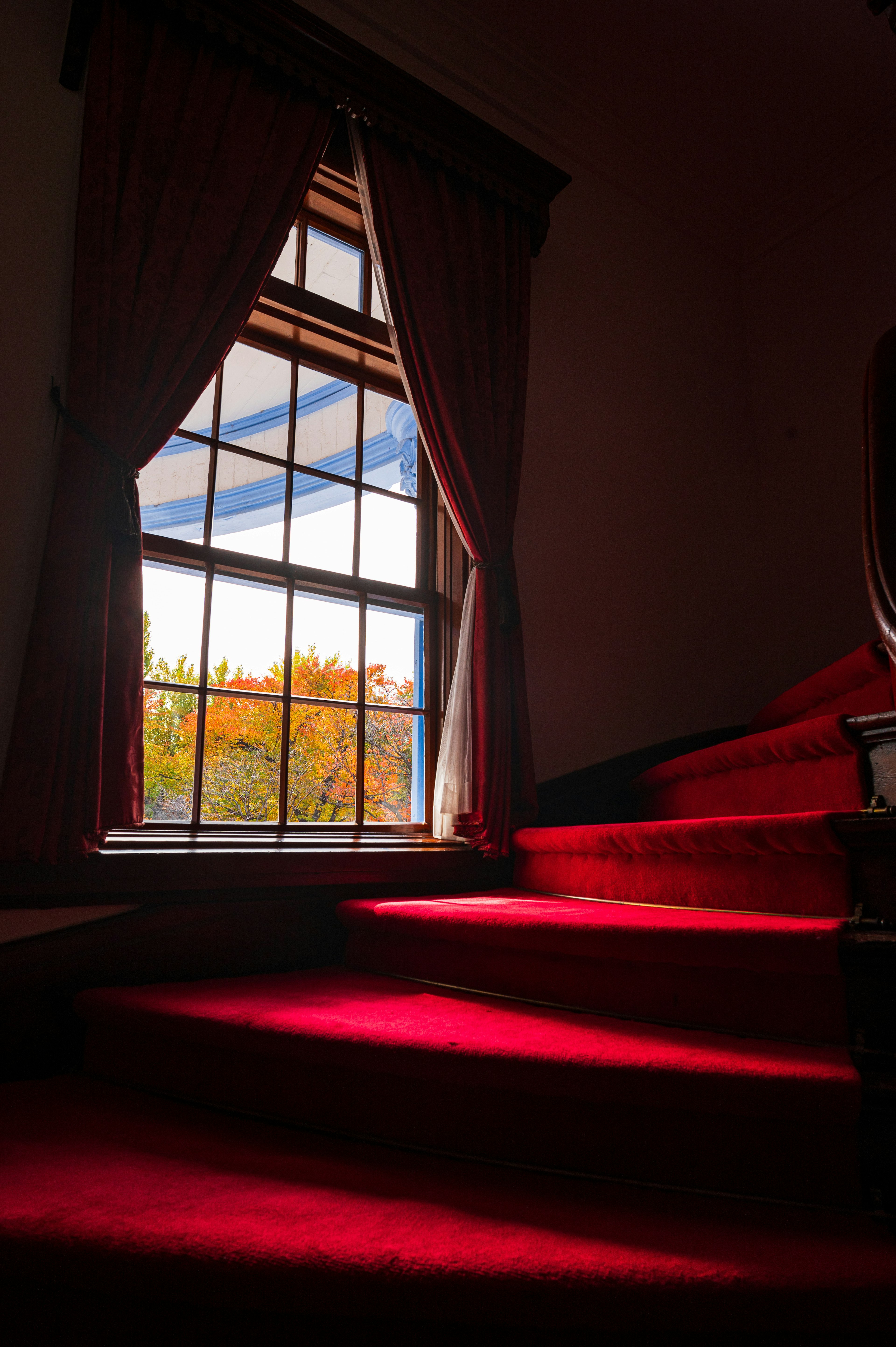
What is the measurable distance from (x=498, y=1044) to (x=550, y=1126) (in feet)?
0.42

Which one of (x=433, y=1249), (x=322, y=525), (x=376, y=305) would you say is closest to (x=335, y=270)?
(x=376, y=305)

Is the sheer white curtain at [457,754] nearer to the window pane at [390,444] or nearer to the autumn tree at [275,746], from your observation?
the autumn tree at [275,746]

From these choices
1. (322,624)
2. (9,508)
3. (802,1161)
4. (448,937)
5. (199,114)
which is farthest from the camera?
(322,624)

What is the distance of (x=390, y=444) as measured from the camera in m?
2.86

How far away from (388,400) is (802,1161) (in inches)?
104

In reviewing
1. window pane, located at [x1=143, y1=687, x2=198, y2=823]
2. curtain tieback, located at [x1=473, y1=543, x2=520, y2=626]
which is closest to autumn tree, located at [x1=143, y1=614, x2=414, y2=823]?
window pane, located at [x1=143, y1=687, x2=198, y2=823]

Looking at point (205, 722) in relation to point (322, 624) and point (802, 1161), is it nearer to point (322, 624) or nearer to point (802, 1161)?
point (322, 624)

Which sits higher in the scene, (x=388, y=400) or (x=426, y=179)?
(x=426, y=179)

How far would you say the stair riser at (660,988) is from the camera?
1124 millimetres

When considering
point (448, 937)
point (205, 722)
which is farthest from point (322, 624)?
point (448, 937)

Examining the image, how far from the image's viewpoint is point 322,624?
2.59 meters

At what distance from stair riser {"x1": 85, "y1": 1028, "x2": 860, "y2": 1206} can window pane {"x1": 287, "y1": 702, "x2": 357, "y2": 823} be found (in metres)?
1.05

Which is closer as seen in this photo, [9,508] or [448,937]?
[448,937]

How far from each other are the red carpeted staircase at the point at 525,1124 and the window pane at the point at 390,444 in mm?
1663
